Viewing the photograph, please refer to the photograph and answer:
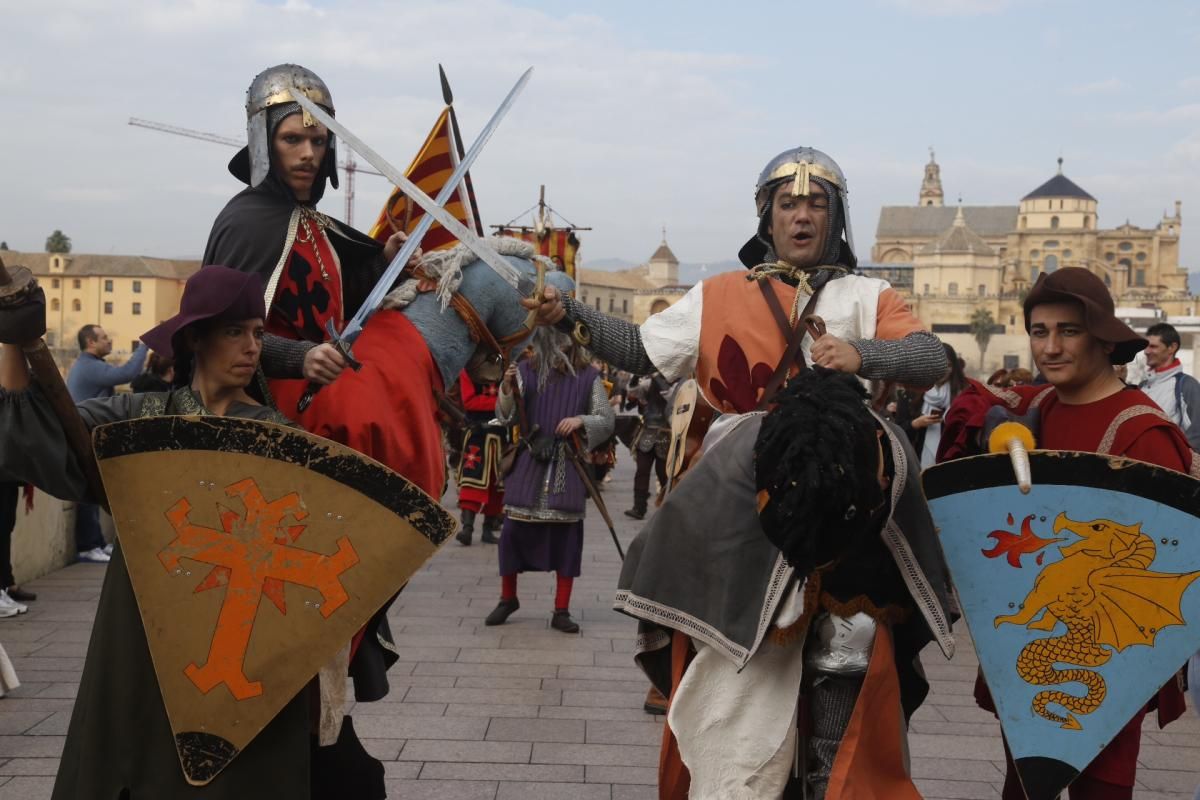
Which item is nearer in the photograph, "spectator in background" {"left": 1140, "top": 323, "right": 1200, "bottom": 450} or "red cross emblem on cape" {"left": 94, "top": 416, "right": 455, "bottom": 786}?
"red cross emblem on cape" {"left": 94, "top": 416, "right": 455, "bottom": 786}

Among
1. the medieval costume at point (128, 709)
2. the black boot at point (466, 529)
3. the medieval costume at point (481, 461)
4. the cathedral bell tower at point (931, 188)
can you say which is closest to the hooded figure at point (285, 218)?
the medieval costume at point (128, 709)

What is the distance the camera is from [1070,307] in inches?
145

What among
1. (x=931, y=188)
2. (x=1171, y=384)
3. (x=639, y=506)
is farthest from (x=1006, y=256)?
(x=1171, y=384)

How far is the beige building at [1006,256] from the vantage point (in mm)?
111750

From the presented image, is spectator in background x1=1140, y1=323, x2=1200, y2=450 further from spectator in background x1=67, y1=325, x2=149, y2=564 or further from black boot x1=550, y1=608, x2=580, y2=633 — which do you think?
spectator in background x1=67, y1=325, x2=149, y2=564

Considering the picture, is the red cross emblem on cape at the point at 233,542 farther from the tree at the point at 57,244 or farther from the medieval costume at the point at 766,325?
the tree at the point at 57,244

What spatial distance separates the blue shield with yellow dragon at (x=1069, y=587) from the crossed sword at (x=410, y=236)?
4.00ft

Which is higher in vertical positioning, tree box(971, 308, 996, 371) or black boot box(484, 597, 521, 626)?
tree box(971, 308, 996, 371)

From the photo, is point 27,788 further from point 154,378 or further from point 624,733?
point 154,378

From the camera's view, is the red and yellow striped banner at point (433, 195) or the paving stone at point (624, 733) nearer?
the red and yellow striped banner at point (433, 195)

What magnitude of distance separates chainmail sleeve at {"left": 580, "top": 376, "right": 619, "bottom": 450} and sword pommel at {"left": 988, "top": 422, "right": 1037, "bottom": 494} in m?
4.66

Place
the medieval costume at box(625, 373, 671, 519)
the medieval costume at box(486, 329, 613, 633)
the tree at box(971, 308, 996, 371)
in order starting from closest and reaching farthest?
the medieval costume at box(486, 329, 613, 633), the medieval costume at box(625, 373, 671, 519), the tree at box(971, 308, 996, 371)

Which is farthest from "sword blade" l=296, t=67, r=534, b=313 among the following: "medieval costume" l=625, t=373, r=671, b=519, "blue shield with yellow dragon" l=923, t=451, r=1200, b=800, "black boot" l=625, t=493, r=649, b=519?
"black boot" l=625, t=493, r=649, b=519

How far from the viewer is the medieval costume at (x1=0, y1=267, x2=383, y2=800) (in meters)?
2.81
